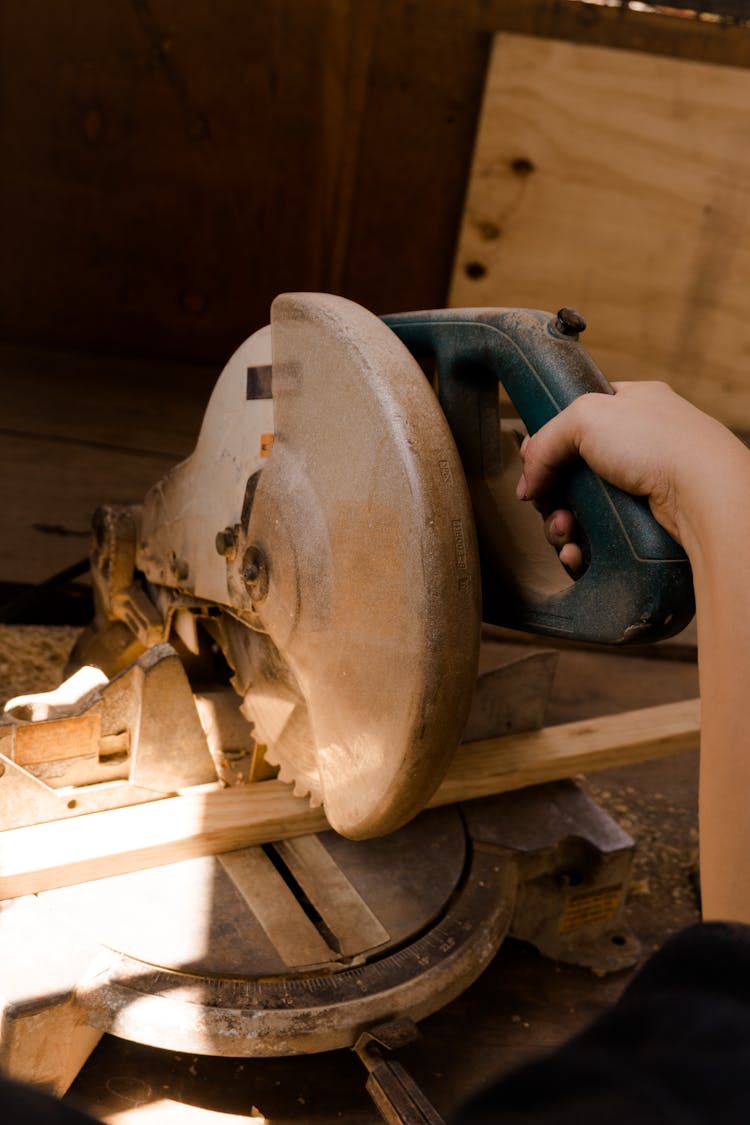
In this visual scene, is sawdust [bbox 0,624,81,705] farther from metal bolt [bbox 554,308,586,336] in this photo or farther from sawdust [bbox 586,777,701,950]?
metal bolt [bbox 554,308,586,336]

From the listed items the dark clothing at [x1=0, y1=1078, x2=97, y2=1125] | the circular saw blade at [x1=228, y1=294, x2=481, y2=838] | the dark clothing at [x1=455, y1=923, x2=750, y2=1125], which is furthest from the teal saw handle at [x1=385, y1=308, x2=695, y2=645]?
the dark clothing at [x1=0, y1=1078, x2=97, y2=1125]

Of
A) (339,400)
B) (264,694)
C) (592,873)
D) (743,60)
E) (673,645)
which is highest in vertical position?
(743,60)

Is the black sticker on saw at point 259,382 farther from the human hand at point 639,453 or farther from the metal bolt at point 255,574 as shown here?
the human hand at point 639,453

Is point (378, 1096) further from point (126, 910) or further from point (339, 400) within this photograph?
point (339, 400)

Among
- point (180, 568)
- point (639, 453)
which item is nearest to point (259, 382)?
point (180, 568)

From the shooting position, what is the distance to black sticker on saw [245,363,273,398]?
120 cm

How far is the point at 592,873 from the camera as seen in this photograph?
4.92ft

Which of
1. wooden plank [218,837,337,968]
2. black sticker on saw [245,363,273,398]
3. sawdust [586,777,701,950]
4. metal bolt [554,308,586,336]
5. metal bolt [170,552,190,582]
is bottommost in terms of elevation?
sawdust [586,777,701,950]

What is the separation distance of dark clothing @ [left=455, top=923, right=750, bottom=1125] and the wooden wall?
2.49m

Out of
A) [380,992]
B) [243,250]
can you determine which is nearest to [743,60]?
[243,250]

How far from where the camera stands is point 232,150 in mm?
2602

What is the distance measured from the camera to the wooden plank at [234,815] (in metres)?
1.21

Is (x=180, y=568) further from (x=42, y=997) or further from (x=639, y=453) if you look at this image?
(x=639, y=453)

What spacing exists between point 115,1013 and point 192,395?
2.00m
